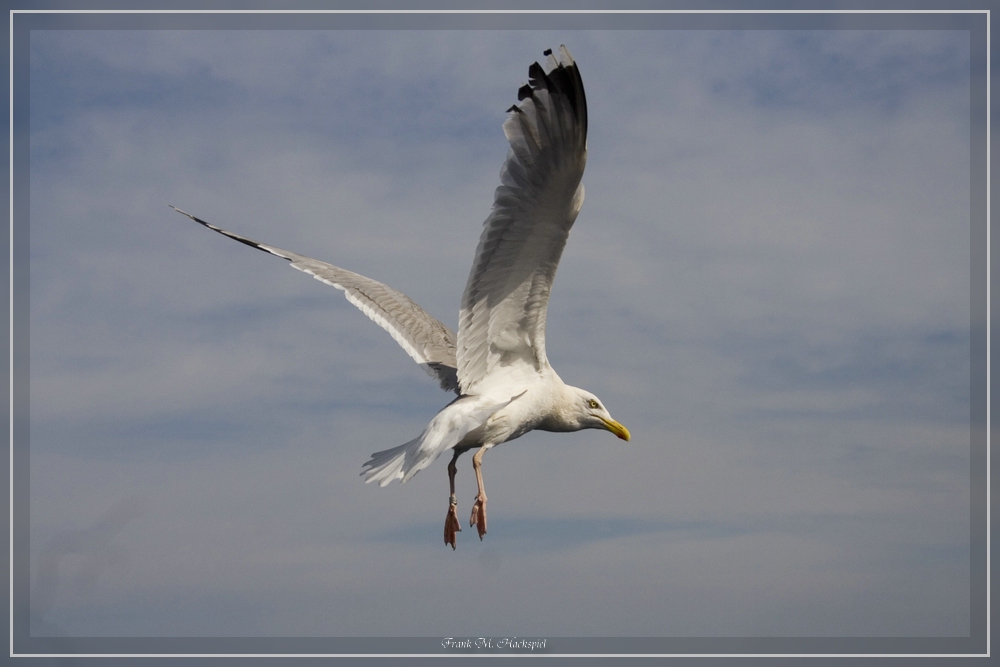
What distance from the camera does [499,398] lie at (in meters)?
11.1

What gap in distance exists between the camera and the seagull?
9320mm

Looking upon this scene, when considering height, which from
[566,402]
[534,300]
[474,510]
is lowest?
[474,510]

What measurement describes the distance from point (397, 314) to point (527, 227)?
13.0ft

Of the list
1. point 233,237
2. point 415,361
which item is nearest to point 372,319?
point 415,361

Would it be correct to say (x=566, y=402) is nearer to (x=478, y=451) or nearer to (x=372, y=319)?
(x=478, y=451)

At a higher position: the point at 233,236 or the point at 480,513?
the point at 233,236

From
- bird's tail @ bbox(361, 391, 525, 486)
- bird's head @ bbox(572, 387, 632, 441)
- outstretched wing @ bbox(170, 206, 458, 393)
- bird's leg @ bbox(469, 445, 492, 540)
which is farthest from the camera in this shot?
outstretched wing @ bbox(170, 206, 458, 393)

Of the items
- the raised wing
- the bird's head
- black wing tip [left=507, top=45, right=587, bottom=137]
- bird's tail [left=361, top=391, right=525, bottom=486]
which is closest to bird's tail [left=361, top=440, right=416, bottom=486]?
bird's tail [left=361, top=391, right=525, bottom=486]

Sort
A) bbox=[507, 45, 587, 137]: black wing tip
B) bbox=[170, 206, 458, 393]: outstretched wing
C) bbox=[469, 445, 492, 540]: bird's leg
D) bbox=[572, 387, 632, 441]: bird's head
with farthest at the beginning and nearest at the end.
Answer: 1. bbox=[170, 206, 458, 393]: outstretched wing
2. bbox=[572, 387, 632, 441]: bird's head
3. bbox=[469, 445, 492, 540]: bird's leg
4. bbox=[507, 45, 587, 137]: black wing tip

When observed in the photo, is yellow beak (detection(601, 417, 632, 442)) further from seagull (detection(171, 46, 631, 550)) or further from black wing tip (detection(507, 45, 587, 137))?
black wing tip (detection(507, 45, 587, 137))

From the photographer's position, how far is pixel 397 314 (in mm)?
13469

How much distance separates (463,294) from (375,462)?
200 cm

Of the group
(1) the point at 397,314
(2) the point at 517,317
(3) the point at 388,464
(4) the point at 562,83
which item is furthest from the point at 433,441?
(4) the point at 562,83

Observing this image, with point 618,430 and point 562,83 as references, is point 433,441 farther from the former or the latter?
point 562,83
